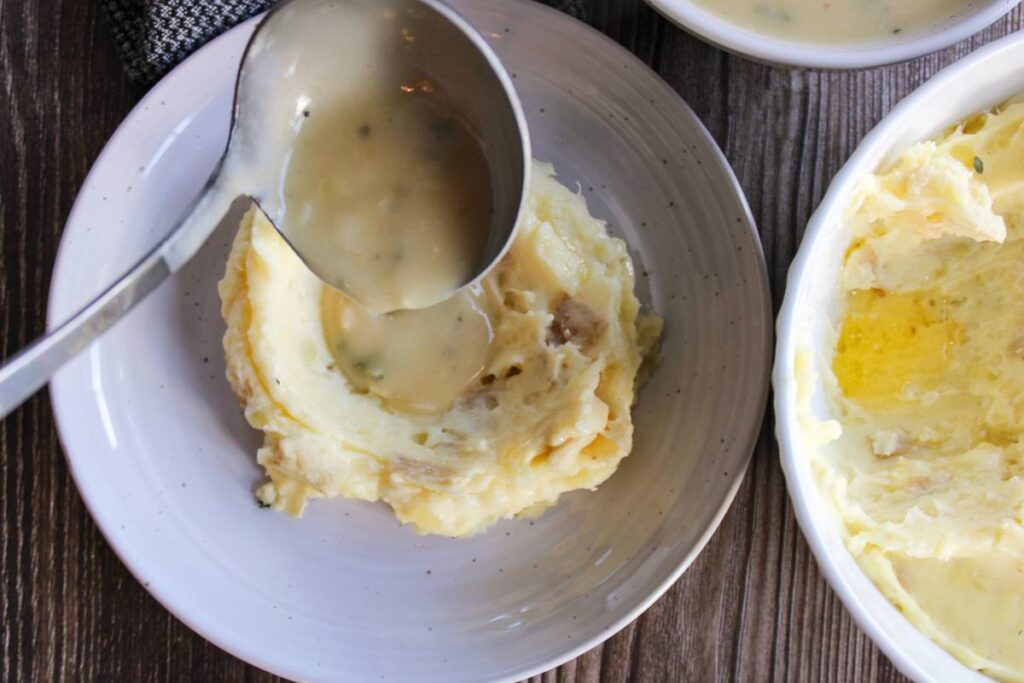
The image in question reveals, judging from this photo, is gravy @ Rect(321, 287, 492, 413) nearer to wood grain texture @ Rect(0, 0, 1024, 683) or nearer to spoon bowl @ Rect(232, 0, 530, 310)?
spoon bowl @ Rect(232, 0, 530, 310)

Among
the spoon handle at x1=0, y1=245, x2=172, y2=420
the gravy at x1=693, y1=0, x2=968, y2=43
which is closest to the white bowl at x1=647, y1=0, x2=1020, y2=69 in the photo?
the gravy at x1=693, y1=0, x2=968, y2=43

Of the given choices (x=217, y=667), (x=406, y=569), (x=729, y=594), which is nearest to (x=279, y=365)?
(x=406, y=569)

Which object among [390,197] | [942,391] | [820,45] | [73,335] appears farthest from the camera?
[942,391]

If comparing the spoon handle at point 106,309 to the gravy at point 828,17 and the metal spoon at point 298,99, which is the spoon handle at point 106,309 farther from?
the gravy at point 828,17

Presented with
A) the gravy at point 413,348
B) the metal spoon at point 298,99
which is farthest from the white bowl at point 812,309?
the gravy at point 413,348

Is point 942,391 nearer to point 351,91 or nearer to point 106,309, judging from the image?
point 351,91

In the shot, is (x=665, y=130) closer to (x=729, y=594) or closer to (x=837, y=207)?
(x=837, y=207)

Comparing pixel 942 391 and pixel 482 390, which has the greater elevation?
pixel 942 391

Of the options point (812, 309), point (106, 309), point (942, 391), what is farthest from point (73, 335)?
point (942, 391)
